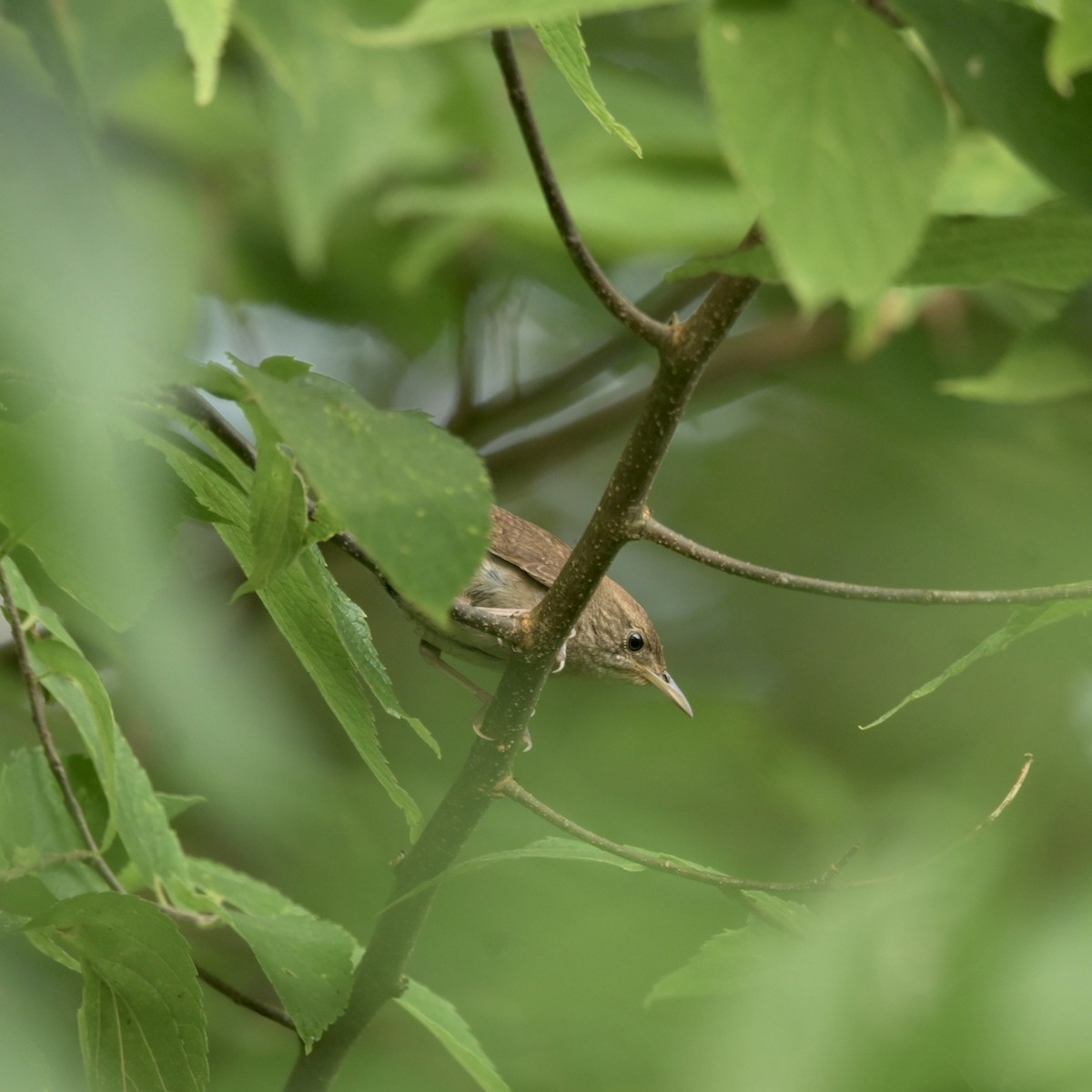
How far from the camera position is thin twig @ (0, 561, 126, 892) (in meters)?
1.79

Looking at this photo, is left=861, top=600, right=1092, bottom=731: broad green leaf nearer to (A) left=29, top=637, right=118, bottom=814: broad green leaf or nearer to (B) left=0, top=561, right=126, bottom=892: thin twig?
(A) left=29, top=637, right=118, bottom=814: broad green leaf

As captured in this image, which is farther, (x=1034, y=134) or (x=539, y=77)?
(x=539, y=77)

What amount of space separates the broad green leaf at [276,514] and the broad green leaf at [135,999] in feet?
1.73

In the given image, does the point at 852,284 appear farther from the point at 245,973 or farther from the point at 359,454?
the point at 245,973

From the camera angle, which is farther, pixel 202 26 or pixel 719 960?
pixel 719 960

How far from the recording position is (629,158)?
154 inches

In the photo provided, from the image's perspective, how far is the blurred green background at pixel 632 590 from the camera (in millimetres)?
1213

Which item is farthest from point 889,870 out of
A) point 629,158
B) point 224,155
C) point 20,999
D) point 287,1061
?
point 224,155

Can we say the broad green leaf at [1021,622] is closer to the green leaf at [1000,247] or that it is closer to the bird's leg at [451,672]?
the green leaf at [1000,247]

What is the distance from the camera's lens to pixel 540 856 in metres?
1.76

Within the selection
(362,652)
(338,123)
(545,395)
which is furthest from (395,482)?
(545,395)

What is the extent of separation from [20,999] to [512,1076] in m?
1.14

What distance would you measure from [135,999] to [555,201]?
3.74ft

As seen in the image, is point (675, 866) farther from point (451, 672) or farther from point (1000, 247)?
point (451, 672)
